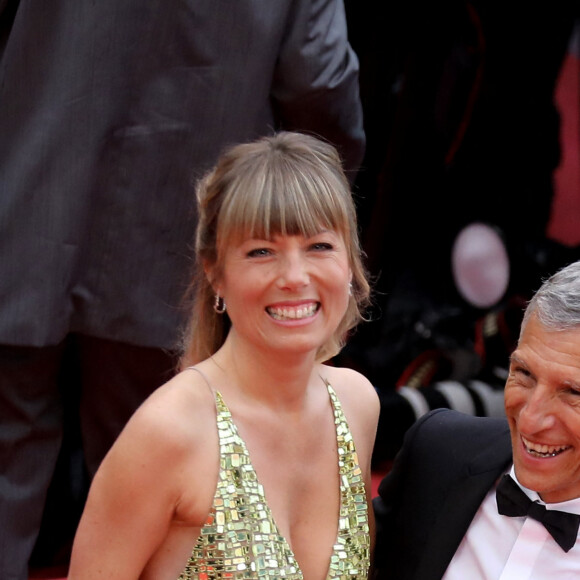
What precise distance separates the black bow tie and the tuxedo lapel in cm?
7

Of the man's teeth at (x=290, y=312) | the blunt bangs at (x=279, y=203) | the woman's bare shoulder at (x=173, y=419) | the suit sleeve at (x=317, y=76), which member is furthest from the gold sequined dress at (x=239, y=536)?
the suit sleeve at (x=317, y=76)

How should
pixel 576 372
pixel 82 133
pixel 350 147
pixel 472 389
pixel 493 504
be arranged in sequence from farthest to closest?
1. pixel 472 389
2. pixel 350 147
3. pixel 82 133
4. pixel 493 504
5. pixel 576 372

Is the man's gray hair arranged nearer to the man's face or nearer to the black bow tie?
the man's face

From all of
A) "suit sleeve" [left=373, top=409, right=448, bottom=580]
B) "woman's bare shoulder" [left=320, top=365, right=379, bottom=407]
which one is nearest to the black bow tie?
"suit sleeve" [left=373, top=409, right=448, bottom=580]

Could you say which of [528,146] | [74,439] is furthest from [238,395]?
[528,146]

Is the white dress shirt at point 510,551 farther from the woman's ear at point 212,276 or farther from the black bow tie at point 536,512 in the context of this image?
the woman's ear at point 212,276

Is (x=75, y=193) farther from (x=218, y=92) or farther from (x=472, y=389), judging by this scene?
(x=472, y=389)

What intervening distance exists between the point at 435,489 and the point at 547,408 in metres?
0.34

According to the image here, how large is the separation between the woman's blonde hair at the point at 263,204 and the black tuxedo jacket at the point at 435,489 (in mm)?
357

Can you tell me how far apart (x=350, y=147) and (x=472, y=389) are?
3.87 feet

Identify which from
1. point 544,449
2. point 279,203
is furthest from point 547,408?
point 279,203

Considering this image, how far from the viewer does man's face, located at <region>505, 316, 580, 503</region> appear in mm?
1876

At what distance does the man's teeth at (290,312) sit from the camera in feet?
6.83

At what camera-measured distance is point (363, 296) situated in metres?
2.42
